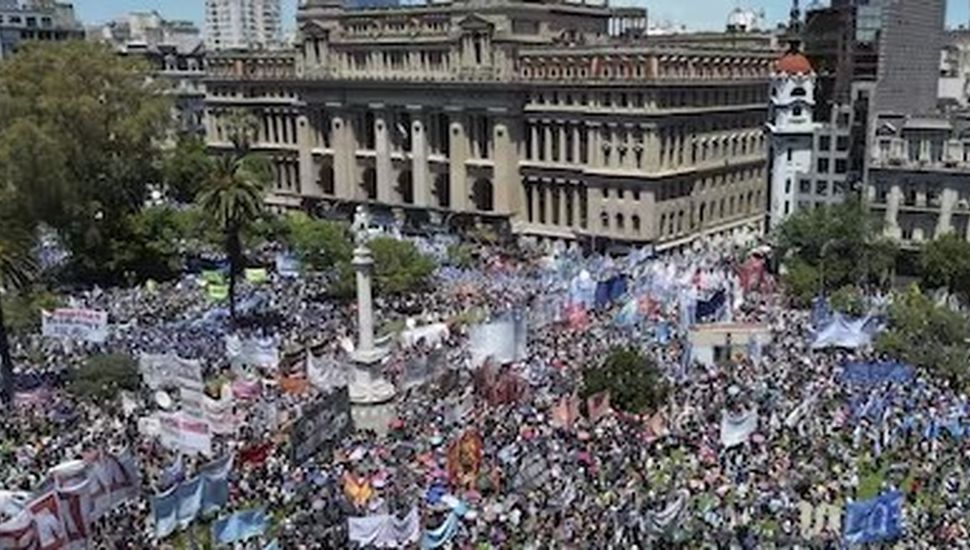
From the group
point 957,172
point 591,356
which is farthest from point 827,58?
point 591,356

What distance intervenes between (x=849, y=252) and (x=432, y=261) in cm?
2311

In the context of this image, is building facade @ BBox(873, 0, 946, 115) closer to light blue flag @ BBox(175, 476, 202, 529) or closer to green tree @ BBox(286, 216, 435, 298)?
green tree @ BBox(286, 216, 435, 298)

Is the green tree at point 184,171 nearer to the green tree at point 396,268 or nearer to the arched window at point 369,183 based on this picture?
the arched window at point 369,183

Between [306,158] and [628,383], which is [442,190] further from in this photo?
[628,383]

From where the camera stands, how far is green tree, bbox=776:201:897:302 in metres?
58.5

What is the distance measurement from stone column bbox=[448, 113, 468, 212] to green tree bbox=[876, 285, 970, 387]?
1642 inches

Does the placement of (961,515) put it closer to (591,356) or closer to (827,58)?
(591,356)

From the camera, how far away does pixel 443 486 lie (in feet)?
110

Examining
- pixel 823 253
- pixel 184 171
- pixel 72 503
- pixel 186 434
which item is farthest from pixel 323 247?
pixel 72 503

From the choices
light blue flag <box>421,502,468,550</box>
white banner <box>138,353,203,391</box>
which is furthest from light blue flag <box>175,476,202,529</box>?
light blue flag <box>421,502,468,550</box>

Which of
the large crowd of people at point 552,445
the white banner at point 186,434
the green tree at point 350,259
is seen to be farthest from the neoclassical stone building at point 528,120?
the white banner at point 186,434

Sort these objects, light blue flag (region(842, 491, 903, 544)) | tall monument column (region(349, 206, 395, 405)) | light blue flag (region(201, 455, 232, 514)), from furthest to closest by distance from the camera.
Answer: tall monument column (region(349, 206, 395, 405)), light blue flag (region(201, 455, 232, 514)), light blue flag (region(842, 491, 903, 544))

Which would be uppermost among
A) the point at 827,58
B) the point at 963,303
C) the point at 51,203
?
the point at 827,58

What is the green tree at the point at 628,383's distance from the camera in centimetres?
4019
